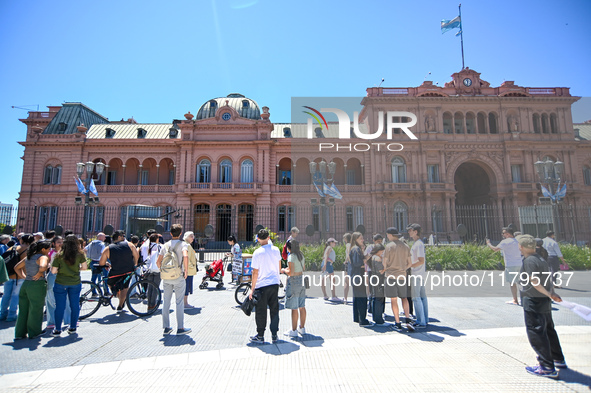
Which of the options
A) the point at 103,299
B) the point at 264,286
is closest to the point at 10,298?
the point at 103,299

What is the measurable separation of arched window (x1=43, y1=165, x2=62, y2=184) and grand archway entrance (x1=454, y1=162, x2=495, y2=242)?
127 feet

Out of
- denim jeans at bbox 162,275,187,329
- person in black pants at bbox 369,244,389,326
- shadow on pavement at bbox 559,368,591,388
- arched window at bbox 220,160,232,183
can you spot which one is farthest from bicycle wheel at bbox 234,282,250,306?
arched window at bbox 220,160,232,183

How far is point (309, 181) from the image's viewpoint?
107 feet

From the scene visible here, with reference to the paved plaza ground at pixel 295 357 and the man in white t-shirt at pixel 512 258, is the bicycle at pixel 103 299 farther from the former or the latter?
the man in white t-shirt at pixel 512 258

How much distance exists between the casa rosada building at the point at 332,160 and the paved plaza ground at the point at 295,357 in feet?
74.3

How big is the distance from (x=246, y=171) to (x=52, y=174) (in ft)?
62.2

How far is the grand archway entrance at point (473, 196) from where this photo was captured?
31422 millimetres

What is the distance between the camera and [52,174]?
3123 cm

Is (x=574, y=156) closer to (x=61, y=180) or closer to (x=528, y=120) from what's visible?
(x=528, y=120)

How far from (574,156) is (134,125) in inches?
1791

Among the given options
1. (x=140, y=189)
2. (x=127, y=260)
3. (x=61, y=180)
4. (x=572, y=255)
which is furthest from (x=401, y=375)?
(x=61, y=180)

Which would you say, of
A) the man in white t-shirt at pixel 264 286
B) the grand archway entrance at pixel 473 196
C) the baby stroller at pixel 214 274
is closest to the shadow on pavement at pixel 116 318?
the baby stroller at pixel 214 274

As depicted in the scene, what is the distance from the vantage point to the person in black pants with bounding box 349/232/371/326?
655 cm

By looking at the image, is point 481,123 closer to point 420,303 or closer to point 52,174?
point 420,303
